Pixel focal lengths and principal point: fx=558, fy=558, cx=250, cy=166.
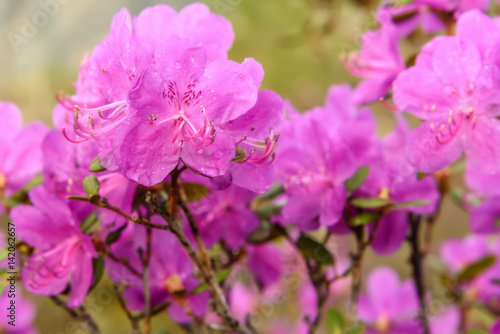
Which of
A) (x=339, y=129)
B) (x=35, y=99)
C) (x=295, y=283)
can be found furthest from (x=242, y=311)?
(x=35, y=99)

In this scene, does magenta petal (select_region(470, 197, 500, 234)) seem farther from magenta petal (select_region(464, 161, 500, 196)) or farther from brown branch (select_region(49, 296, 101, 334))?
brown branch (select_region(49, 296, 101, 334))

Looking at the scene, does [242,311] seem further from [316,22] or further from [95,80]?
[95,80]

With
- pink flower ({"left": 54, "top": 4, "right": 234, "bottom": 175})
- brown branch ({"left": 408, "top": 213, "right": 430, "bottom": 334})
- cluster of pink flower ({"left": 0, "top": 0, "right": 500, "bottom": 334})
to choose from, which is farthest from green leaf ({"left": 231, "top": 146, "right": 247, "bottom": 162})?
brown branch ({"left": 408, "top": 213, "right": 430, "bottom": 334})

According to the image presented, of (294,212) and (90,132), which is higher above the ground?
(90,132)

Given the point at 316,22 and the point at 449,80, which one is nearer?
the point at 449,80

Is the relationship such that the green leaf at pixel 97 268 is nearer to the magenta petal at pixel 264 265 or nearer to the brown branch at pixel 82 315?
the brown branch at pixel 82 315

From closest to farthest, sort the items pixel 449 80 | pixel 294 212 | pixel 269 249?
pixel 449 80 → pixel 294 212 → pixel 269 249

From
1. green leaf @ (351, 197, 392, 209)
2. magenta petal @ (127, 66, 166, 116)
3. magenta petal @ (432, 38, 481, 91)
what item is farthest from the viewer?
green leaf @ (351, 197, 392, 209)

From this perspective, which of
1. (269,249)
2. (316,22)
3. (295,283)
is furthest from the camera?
(316,22)

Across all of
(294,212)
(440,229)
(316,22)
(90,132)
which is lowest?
(440,229)
